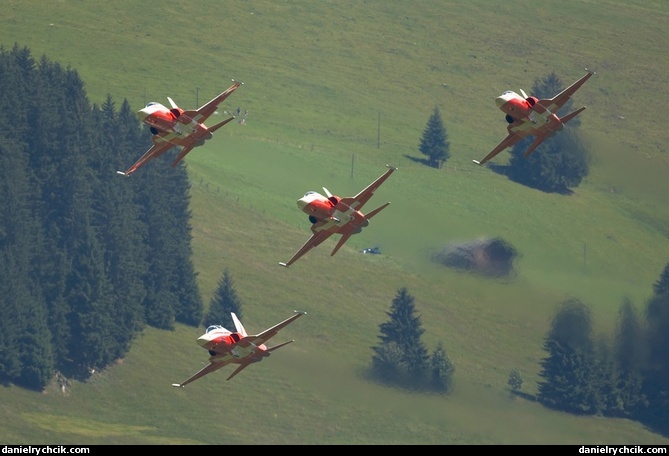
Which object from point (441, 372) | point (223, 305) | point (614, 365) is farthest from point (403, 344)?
point (614, 365)

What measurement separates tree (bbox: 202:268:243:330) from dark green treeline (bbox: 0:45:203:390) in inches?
74.8

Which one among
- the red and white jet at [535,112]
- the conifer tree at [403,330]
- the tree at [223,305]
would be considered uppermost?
the red and white jet at [535,112]

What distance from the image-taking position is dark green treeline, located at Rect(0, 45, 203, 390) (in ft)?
523

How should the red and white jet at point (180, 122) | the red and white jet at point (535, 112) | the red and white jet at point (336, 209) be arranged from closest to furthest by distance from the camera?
the red and white jet at point (336, 209) → the red and white jet at point (535, 112) → the red and white jet at point (180, 122)

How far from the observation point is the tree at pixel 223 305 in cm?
16600

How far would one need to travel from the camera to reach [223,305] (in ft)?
548

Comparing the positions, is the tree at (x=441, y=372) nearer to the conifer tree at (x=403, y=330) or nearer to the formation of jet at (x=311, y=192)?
the conifer tree at (x=403, y=330)

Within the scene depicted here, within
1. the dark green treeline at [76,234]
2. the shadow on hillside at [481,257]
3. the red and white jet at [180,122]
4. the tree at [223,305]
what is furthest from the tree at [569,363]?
the red and white jet at [180,122]

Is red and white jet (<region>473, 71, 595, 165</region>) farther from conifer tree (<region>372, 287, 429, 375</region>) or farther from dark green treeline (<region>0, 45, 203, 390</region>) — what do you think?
dark green treeline (<region>0, 45, 203, 390</region>)

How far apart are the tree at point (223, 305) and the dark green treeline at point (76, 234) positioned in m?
1.90

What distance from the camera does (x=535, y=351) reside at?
152 m

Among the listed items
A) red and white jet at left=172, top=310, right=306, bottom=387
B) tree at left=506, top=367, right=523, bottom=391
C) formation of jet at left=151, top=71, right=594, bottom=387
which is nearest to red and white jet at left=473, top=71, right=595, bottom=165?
formation of jet at left=151, top=71, right=594, bottom=387

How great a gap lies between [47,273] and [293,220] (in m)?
34.0

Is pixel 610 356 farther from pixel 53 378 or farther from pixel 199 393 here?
pixel 53 378
